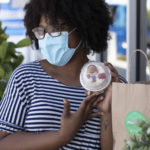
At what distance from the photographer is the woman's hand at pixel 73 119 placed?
5.15 feet

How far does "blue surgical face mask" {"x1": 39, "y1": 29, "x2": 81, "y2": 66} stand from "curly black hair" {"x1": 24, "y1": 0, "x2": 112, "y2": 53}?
94 millimetres

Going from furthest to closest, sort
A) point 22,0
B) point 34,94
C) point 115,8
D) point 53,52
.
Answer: point 22,0
point 115,8
point 53,52
point 34,94

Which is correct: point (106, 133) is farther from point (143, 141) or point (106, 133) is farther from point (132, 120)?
point (143, 141)

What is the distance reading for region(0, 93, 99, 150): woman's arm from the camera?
1.58 metres

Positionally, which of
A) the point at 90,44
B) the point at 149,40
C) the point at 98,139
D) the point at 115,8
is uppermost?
the point at 115,8

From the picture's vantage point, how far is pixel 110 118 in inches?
65.0

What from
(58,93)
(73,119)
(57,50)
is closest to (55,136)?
(73,119)

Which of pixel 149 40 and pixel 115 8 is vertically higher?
pixel 115 8

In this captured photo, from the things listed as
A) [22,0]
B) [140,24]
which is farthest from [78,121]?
[22,0]

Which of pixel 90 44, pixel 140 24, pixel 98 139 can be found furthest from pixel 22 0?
pixel 98 139

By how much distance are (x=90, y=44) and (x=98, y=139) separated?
54 centimetres

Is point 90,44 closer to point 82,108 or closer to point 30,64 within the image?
point 30,64

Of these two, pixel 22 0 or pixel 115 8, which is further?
pixel 22 0

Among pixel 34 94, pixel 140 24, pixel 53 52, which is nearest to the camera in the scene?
pixel 34 94
